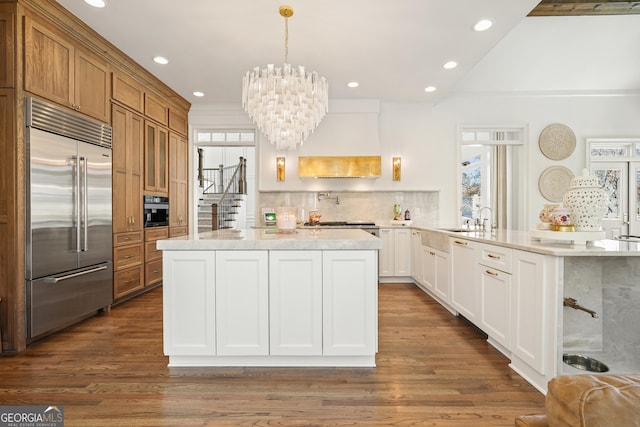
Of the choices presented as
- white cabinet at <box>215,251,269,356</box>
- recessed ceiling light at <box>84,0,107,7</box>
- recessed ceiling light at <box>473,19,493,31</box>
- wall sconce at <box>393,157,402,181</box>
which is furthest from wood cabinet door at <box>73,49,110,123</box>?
wall sconce at <box>393,157,402,181</box>

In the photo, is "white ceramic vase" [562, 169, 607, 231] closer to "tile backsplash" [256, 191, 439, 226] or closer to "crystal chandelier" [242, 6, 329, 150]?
"crystal chandelier" [242, 6, 329, 150]

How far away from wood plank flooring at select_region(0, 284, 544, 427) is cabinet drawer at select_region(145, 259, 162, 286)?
5.31 ft

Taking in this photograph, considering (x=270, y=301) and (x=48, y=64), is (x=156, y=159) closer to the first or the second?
(x=48, y=64)

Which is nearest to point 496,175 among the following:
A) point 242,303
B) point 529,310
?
point 529,310

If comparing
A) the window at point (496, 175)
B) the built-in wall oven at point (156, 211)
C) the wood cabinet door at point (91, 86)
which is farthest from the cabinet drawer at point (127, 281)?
the window at point (496, 175)

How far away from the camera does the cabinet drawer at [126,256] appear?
12.5 feet

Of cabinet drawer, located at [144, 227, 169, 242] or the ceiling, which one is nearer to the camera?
the ceiling

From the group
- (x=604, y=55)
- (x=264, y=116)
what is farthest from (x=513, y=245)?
(x=604, y=55)

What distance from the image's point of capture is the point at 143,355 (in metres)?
2.58

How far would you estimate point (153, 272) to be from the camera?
15.3 feet

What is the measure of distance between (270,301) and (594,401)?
76.5 inches

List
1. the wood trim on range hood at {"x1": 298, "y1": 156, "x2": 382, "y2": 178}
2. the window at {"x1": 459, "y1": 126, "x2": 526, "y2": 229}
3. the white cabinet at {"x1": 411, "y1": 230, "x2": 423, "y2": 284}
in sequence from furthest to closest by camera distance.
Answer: the window at {"x1": 459, "y1": 126, "x2": 526, "y2": 229}
the wood trim on range hood at {"x1": 298, "y1": 156, "x2": 382, "y2": 178}
the white cabinet at {"x1": 411, "y1": 230, "x2": 423, "y2": 284}

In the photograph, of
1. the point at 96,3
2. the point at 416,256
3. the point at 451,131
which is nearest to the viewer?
the point at 96,3

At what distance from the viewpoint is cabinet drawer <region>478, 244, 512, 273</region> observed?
2.37m
